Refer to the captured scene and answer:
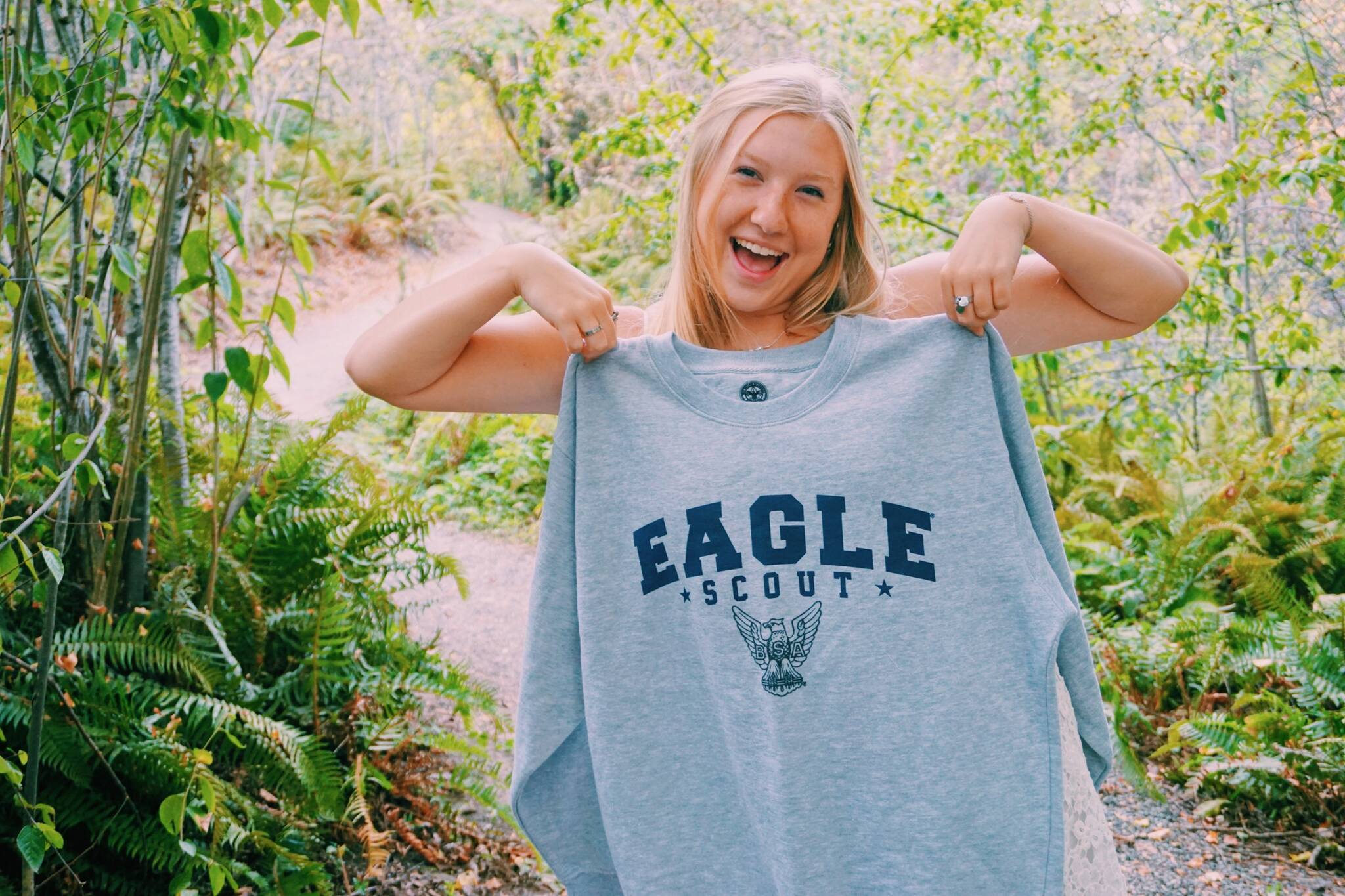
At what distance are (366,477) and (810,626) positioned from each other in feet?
11.0

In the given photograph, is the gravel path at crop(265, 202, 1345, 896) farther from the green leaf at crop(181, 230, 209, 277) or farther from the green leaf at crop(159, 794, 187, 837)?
the green leaf at crop(181, 230, 209, 277)

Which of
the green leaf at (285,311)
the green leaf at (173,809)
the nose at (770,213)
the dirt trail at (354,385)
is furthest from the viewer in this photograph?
the dirt trail at (354,385)

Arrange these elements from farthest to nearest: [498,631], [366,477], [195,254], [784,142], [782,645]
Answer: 1. [498,631]
2. [366,477]
3. [195,254]
4. [784,142]
5. [782,645]

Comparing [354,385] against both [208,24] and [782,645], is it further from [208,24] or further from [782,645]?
[782,645]

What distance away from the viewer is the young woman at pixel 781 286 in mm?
1539

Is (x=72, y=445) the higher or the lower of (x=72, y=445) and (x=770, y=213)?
the lower

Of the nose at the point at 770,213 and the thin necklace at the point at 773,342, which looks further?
the thin necklace at the point at 773,342

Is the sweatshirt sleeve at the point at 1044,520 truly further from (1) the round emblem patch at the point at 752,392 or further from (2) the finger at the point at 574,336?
(2) the finger at the point at 574,336

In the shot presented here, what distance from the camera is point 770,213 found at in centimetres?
164

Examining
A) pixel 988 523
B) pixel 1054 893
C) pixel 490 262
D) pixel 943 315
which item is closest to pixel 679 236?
pixel 490 262

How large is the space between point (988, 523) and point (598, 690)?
60 centimetres

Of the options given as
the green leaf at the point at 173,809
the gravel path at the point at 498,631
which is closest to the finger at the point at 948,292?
the green leaf at the point at 173,809

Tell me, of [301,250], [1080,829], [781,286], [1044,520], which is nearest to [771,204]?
[781,286]

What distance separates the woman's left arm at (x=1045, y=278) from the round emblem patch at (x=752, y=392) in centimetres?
Result: 30
